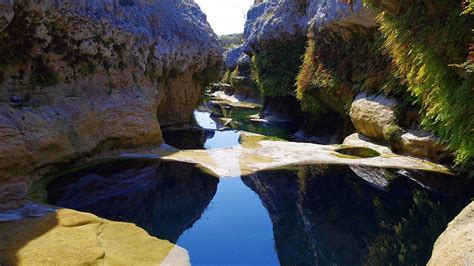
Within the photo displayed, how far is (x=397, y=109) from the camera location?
61.0 feet

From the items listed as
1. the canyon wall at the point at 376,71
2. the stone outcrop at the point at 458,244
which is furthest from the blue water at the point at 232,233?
the canyon wall at the point at 376,71

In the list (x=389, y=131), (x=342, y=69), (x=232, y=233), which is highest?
(x=342, y=69)

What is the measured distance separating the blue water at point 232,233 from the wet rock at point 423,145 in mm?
8259

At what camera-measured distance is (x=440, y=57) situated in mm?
12820

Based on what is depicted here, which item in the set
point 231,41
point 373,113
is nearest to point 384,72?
point 373,113

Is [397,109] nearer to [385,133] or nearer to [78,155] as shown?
[385,133]

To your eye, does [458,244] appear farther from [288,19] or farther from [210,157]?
[288,19]

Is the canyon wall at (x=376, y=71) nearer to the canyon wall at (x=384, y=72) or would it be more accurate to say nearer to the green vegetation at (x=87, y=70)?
the canyon wall at (x=384, y=72)

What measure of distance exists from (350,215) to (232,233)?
356cm

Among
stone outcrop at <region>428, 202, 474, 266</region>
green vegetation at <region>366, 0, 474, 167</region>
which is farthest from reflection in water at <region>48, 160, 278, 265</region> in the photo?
green vegetation at <region>366, 0, 474, 167</region>

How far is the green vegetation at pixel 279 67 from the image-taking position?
36.9 metres

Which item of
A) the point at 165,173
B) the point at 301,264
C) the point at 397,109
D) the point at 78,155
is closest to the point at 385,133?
the point at 397,109

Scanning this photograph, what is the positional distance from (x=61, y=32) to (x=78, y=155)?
5.50m

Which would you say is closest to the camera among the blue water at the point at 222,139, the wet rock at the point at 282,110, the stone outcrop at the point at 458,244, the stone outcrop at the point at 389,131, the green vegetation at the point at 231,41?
the stone outcrop at the point at 458,244
